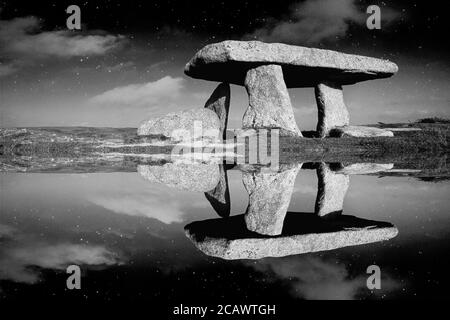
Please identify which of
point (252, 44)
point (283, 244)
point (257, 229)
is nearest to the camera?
point (283, 244)

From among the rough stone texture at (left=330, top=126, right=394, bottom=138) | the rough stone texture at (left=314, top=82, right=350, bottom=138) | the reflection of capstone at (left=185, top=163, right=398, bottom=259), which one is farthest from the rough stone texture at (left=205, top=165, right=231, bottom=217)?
the rough stone texture at (left=314, top=82, right=350, bottom=138)

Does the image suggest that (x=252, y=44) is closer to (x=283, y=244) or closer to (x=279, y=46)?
(x=279, y=46)

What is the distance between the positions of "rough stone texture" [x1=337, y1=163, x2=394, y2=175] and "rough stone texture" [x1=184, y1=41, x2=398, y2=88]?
2948mm

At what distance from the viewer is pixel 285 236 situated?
3.61 meters

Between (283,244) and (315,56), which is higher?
(315,56)

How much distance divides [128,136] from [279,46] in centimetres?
460

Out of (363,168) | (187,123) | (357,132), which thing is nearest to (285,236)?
(363,168)

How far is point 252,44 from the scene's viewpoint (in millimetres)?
8617

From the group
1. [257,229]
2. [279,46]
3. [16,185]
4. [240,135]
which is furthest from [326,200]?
[279,46]

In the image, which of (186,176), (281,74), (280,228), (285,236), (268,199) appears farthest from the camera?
(281,74)

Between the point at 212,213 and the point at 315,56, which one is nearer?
the point at 212,213

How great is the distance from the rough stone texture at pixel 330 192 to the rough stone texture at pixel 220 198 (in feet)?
2.85

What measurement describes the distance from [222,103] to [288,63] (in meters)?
1.88

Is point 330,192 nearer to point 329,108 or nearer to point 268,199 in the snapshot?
point 268,199
